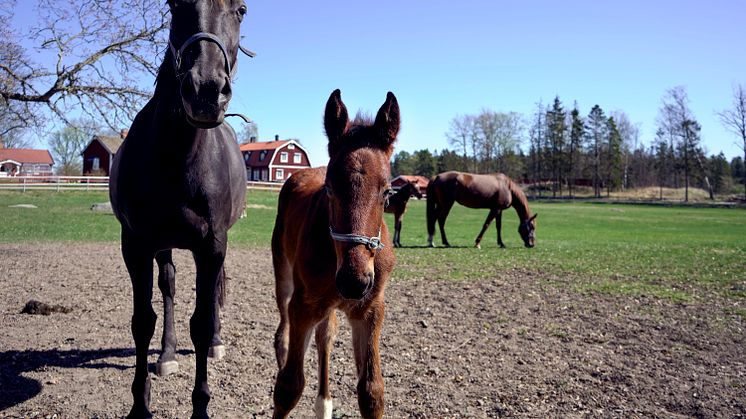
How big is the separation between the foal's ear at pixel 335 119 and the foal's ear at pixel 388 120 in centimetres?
25

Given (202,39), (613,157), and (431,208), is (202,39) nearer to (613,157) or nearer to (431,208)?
(431,208)

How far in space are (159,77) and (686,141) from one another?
7936 cm

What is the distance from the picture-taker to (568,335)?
22.1 ft

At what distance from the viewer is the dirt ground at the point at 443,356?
450cm

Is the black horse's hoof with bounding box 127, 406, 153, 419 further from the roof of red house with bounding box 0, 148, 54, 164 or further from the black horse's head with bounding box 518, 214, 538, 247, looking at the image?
the roof of red house with bounding box 0, 148, 54, 164

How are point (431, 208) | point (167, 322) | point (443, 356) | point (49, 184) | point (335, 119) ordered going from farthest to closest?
point (49, 184)
point (431, 208)
point (443, 356)
point (167, 322)
point (335, 119)

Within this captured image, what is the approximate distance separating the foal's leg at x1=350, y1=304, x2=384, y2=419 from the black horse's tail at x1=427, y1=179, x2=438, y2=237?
1367cm

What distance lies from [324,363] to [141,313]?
5.25 feet

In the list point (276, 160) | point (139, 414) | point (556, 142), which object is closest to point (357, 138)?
point (139, 414)

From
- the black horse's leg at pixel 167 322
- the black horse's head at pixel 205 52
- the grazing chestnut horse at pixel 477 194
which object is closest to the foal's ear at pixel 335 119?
the black horse's head at pixel 205 52

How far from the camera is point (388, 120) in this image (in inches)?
134

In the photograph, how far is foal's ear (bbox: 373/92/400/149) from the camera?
3385mm

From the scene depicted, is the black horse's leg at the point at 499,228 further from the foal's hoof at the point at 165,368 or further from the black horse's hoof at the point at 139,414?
the black horse's hoof at the point at 139,414

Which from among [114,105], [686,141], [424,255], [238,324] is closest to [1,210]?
[114,105]
